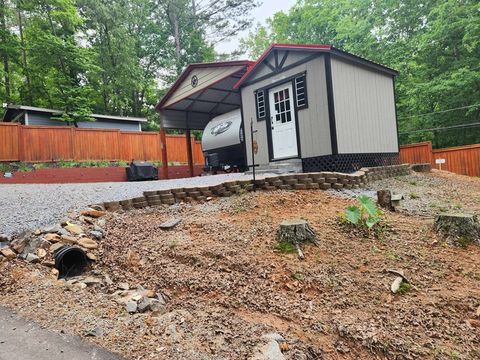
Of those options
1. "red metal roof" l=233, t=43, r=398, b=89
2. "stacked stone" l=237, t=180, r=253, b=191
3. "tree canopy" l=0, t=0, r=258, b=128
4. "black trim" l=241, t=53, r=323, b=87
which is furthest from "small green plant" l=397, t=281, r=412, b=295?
"tree canopy" l=0, t=0, r=258, b=128

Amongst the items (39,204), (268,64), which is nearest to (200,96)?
(268,64)

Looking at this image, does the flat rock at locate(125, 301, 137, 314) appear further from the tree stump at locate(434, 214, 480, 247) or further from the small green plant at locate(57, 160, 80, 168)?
the small green plant at locate(57, 160, 80, 168)

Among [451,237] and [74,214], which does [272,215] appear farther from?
[74,214]

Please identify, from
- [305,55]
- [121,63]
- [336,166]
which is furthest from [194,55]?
[336,166]

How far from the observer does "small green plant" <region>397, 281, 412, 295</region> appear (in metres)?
2.37

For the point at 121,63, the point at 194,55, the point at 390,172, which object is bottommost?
the point at 390,172

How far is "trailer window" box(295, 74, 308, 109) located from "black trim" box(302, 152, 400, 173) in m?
1.27

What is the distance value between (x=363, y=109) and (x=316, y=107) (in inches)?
54.9

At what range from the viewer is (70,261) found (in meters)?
3.20

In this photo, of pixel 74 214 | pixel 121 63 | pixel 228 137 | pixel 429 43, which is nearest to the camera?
pixel 74 214

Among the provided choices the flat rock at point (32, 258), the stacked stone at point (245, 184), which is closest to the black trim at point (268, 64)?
the stacked stone at point (245, 184)

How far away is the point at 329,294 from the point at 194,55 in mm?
21320

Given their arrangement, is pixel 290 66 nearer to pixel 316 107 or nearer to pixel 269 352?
pixel 316 107

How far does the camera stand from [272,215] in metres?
3.85
